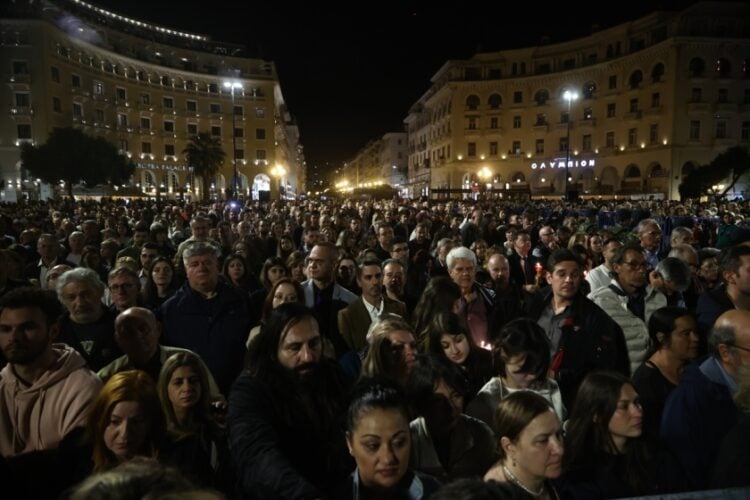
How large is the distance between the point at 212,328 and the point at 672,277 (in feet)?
15.0

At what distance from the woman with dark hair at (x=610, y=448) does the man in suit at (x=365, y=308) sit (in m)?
2.31

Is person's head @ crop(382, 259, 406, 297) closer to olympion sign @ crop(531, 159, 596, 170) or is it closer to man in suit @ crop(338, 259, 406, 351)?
man in suit @ crop(338, 259, 406, 351)

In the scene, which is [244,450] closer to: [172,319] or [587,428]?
[587,428]

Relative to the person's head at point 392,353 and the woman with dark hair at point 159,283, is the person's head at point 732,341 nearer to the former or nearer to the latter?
the person's head at point 392,353

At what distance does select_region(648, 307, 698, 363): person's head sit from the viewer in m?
3.73

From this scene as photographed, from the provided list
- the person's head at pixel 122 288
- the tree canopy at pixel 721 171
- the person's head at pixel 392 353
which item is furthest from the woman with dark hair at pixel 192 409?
the tree canopy at pixel 721 171

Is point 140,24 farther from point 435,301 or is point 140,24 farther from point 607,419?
point 607,419

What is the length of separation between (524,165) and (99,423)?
6484 centimetres

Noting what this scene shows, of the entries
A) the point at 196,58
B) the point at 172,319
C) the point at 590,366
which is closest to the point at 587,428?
the point at 590,366

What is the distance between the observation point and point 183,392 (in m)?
3.33

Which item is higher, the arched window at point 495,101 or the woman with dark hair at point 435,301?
the arched window at point 495,101

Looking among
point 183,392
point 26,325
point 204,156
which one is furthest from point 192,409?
point 204,156

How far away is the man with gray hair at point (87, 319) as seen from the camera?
422 cm

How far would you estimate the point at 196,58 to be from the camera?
72.1 meters
